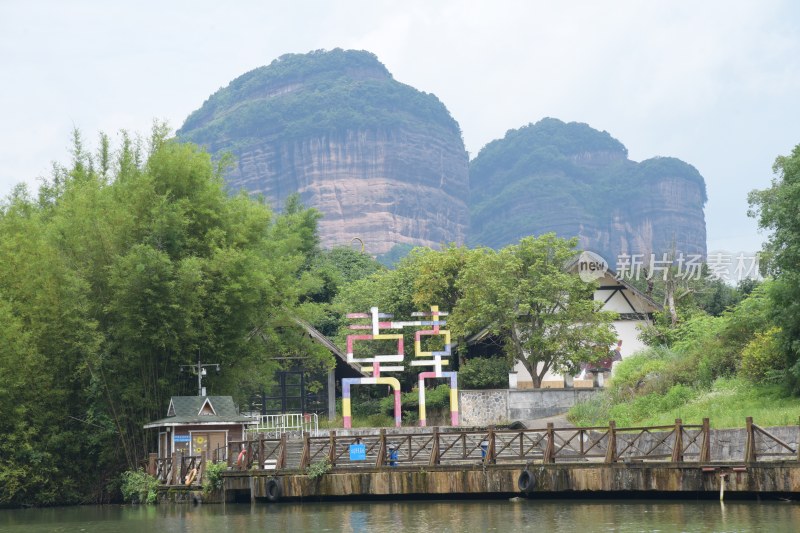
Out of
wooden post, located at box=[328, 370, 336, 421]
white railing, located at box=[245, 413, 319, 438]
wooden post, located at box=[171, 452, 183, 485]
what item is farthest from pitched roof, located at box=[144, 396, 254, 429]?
wooden post, located at box=[328, 370, 336, 421]

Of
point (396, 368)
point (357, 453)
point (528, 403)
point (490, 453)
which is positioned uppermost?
point (396, 368)

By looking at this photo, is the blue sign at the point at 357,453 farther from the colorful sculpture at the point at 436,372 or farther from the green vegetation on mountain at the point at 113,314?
the colorful sculpture at the point at 436,372

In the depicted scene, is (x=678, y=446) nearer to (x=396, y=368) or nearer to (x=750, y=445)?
(x=750, y=445)

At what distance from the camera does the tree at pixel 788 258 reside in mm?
27828

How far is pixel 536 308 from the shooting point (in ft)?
146

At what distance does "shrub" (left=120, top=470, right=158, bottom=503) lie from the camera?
3102 cm

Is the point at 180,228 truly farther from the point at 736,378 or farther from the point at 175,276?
the point at 736,378

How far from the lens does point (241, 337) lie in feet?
115

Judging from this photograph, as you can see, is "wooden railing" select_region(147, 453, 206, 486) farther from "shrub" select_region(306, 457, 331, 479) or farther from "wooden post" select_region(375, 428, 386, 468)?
"wooden post" select_region(375, 428, 386, 468)

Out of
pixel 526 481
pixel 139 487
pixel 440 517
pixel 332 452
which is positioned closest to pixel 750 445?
pixel 526 481

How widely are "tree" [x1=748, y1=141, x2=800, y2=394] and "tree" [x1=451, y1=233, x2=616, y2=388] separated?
1407 centimetres

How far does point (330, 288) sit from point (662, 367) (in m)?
30.2

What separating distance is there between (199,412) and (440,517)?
1108 cm

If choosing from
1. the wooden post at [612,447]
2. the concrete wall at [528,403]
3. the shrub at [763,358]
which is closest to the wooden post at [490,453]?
the wooden post at [612,447]
